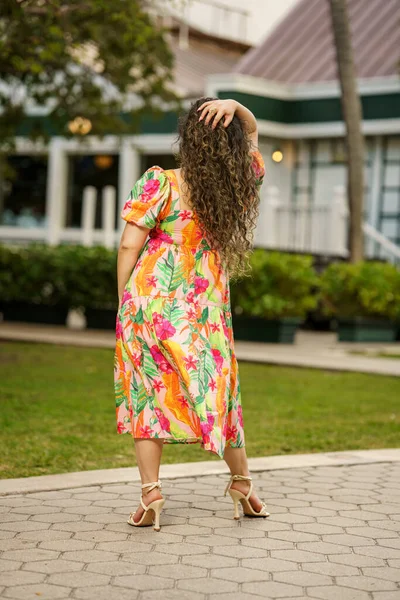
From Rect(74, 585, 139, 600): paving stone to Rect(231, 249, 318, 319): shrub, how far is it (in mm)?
11285

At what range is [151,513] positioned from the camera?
16.6 feet

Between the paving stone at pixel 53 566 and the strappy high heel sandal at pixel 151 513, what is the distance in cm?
63

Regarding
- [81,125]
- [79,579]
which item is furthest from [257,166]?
[81,125]

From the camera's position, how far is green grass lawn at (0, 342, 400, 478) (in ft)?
22.8

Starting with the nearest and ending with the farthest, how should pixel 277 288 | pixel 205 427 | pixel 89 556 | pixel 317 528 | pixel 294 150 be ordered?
pixel 89 556 → pixel 205 427 → pixel 317 528 → pixel 277 288 → pixel 294 150

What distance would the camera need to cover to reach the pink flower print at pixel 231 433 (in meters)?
5.17

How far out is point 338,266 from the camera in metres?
16.3

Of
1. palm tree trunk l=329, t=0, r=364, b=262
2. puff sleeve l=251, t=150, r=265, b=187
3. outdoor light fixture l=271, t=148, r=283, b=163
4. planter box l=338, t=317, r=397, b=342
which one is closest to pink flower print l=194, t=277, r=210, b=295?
puff sleeve l=251, t=150, r=265, b=187

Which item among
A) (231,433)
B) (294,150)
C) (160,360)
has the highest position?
(294,150)

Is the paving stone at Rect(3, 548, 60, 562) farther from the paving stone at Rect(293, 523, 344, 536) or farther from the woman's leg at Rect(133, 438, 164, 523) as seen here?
the paving stone at Rect(293, 523, 344, 536)

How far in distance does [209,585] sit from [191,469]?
7.24ft

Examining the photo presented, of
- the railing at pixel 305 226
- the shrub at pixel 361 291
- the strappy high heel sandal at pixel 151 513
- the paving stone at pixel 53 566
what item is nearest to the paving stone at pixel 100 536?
the strappy high heel sandal at pixel 151 513

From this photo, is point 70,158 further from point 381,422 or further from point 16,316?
point 381,422

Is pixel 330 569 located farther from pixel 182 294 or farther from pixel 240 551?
pixel 182 294
